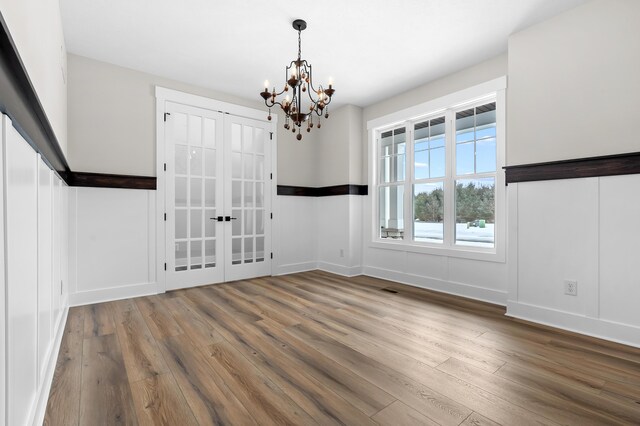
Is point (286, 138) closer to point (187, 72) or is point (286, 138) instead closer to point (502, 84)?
point (187, 72)

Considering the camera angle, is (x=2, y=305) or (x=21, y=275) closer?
(x=2, y=305)

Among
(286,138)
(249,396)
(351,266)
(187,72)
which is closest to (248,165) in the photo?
(286,138)

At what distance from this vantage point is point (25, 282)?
1.26 meters

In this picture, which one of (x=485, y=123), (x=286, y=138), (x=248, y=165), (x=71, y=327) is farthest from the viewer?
(x=286, y=138)

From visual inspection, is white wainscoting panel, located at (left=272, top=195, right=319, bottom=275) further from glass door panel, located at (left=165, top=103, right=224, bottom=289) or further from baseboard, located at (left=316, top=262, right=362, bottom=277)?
glass door panel, located at (left=165, top=103, right=224, bottom=289)

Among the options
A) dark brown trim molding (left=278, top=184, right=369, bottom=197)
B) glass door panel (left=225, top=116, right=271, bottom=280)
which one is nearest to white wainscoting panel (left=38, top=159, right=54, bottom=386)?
Answer: glass door panel (left=225, top=116, right=271, bottom=280)

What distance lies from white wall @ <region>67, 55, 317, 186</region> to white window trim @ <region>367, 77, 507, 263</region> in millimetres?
2846

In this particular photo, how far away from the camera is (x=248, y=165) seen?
4.69 metres

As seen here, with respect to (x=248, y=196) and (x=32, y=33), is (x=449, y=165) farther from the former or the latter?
(x=32, y=33)

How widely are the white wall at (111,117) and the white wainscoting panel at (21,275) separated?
235 centimetres

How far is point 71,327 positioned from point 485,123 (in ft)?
15.3

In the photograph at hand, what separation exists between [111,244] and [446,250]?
4003 millimetres

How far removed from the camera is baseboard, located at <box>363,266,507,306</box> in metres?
3.42

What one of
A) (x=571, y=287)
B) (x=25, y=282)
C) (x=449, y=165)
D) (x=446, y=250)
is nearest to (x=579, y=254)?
(x=571, y=287)
